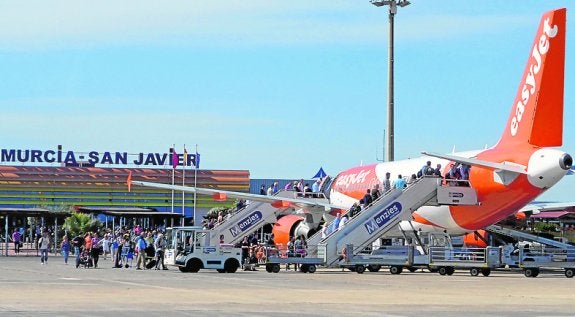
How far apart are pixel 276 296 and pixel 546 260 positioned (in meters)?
19.0

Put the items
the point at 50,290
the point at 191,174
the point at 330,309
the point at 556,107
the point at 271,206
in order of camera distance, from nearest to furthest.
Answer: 1. the point at 330,309
2. the point at 50,290
3. the point at 556,107
4. the point at 271,206
5. the point at 191,174

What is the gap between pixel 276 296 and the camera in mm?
27266

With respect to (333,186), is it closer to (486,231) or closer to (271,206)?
(271,206)

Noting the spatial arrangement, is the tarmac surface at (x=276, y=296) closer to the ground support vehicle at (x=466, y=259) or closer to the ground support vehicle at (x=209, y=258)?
the ground support vehicle at (x=466, y=259)

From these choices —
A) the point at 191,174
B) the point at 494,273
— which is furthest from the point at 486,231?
the point at 191,174

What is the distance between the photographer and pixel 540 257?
43531 mm

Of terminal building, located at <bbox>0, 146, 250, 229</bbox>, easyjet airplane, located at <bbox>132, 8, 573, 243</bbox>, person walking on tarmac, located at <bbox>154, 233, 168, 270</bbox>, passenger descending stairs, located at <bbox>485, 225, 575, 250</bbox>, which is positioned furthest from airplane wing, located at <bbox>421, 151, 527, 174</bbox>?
terminal building, located at <bbox>0, 146, 250, 229</bbox>

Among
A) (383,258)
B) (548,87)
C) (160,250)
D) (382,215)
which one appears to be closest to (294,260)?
(383,258)

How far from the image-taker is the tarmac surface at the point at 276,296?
22.0m

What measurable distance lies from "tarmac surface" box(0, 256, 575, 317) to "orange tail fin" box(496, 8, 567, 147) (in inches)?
260

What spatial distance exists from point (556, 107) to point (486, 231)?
998cm

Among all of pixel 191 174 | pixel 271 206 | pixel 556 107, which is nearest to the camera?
pixel 556 107

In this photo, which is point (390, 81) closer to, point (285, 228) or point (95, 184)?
point (285, 228)

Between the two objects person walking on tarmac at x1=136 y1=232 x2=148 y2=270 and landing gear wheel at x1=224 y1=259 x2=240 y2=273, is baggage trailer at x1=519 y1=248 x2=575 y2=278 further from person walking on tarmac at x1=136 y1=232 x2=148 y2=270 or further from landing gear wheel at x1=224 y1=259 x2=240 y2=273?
person walking on tarmac at x1=136 y1=232 x2=148 y2=270
